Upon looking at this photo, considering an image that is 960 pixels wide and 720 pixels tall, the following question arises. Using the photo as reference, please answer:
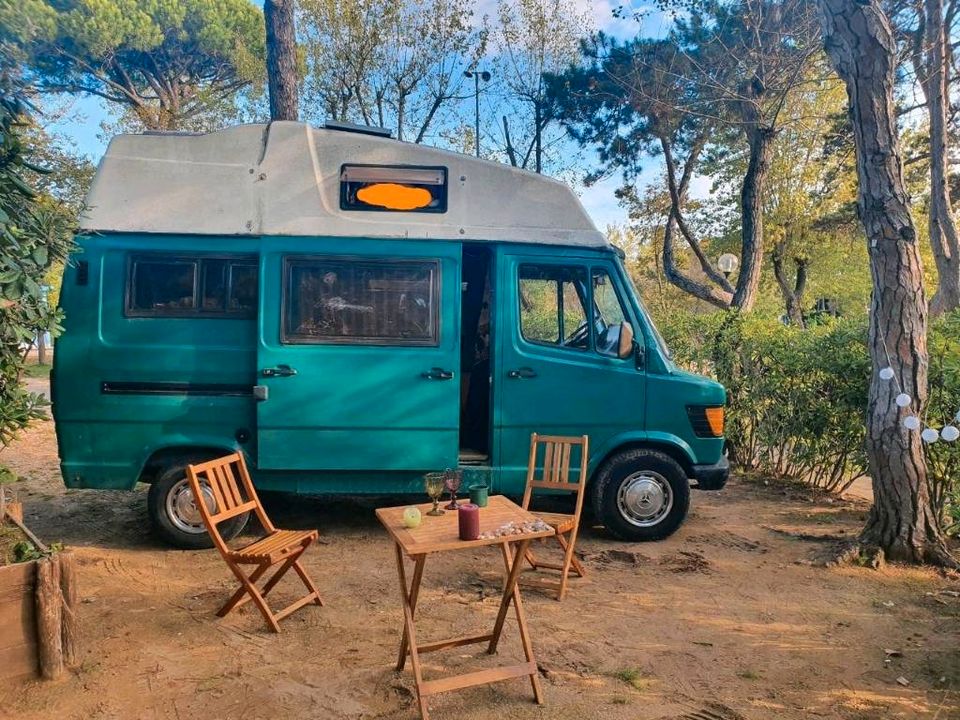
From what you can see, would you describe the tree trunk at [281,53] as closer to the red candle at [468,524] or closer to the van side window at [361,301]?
the van side window at [361,301]

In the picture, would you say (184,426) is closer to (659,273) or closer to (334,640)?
(334,640)

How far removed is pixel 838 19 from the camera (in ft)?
15.9

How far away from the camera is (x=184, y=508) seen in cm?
509

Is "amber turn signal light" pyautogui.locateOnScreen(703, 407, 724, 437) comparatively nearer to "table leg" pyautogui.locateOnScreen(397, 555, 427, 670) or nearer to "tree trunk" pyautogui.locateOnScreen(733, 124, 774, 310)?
"table leg" pyautogui.locateOnScreen(397, 555, 427, 670)

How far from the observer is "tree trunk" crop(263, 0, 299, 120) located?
9914 mm

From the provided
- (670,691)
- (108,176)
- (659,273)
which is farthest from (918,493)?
Answer: (659,273)

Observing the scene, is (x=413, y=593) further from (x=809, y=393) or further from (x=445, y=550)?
(x=809, y=393)

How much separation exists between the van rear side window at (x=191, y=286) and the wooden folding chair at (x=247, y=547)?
58.2 inches

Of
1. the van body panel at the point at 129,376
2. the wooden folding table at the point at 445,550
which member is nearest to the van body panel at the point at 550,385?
the wooden folding table at the point at 445,550

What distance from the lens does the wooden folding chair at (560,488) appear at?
434 cm

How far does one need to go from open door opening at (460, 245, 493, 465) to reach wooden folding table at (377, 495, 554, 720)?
6.38ft

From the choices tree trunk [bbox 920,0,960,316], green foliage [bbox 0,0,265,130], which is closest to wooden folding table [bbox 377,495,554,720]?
tree trunk [bbox 920,0,960,316]

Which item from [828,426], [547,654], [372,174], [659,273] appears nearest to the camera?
[547,654]

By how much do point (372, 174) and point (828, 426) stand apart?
16.0 ft
